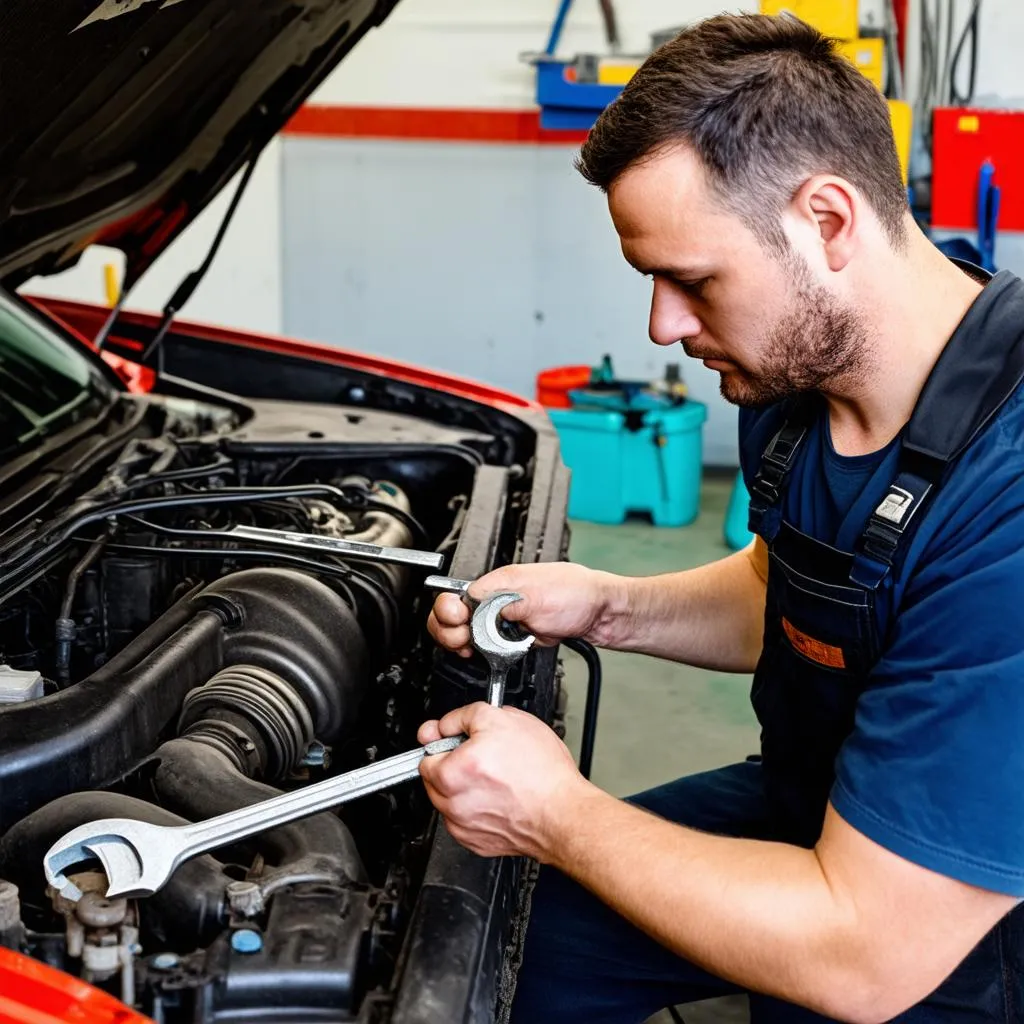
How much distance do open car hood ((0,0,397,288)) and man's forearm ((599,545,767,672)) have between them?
3.09 ft

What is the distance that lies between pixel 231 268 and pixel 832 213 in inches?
180

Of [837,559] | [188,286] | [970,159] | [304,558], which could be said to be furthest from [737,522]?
[837,559]

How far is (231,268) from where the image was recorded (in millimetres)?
5426

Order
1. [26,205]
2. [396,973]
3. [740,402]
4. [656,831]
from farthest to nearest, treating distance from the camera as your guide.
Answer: [26,205] < [740,402] < [656,831] < [396,973]

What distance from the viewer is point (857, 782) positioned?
3.65 feet

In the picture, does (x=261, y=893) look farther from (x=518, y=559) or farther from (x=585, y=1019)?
(x=518, y=559)

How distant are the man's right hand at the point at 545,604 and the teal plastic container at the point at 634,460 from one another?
2759 millimetres

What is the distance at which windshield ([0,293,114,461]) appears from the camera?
1.96 metres

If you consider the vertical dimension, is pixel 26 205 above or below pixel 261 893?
above

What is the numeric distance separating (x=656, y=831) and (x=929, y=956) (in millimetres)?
247

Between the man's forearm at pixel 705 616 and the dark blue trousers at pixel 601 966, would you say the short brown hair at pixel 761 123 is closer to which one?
the man's forearm at pixel 705 616

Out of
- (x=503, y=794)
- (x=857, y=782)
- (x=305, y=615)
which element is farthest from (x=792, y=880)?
(x=305, y=615)

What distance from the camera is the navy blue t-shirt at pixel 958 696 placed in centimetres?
107

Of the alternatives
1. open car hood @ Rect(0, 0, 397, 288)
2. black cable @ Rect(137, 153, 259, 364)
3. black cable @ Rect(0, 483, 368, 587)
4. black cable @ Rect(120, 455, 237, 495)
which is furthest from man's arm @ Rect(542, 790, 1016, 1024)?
black cable @ Rect(137, 153, 259, 364)
